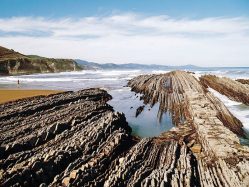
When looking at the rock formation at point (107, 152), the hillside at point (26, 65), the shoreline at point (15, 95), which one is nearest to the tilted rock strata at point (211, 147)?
the rock formation at point (107, 152)

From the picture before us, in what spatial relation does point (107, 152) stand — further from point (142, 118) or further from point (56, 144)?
point (142, 118)

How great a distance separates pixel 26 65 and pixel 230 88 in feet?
261

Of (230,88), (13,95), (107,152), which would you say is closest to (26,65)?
(13,95)

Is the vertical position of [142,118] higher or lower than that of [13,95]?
lower

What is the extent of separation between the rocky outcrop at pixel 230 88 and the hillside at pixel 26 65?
6565 cm

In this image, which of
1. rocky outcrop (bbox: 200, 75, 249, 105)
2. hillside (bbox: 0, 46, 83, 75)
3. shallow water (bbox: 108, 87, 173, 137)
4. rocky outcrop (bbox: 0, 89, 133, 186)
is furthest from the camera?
hillside (bbox: 0, 46, 83, 75)

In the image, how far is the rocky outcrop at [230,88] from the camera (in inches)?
1382

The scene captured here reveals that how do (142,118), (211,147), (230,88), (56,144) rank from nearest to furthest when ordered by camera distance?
1. (211,147)
2. (56,144)
3. (142,118)
4. (230,88)

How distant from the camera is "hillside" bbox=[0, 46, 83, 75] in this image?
96.8m

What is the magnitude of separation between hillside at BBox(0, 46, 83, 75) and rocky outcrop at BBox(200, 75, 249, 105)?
65.7 metres

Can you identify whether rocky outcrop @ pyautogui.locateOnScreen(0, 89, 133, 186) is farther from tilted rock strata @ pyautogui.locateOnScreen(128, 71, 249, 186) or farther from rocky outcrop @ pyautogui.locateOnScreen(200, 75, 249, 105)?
rocky outcrop @ pyautogui.locateOnScreen(200, 75, 249, 105)

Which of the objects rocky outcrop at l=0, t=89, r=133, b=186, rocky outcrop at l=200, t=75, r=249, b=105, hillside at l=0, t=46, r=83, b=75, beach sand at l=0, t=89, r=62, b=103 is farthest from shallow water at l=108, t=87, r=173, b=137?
hillside at l=0, t=46, r=83, b=75

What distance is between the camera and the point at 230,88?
40344 millimetres

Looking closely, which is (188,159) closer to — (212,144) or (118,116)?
(212,144)
